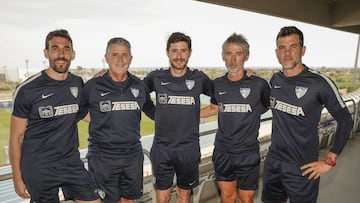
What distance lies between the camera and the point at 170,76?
1919 millimetres

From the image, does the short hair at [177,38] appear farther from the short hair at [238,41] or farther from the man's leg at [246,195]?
the man's leg at [246,195]

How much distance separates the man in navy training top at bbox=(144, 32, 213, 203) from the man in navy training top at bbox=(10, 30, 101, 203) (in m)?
0.58

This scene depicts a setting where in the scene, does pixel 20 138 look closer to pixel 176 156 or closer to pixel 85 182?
pixel 85 182

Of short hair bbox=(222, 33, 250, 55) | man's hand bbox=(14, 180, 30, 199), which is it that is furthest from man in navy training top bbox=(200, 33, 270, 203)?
man's hand bbox=(14, 180, 30, 199)

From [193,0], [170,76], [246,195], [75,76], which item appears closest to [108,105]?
[75,76]

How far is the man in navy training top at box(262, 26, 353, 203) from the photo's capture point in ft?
5.32

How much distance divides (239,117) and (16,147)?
1446 millimetres

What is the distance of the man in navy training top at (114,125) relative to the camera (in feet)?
5.52

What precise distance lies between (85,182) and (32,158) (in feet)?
1.15

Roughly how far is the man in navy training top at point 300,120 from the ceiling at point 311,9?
125 centimetres

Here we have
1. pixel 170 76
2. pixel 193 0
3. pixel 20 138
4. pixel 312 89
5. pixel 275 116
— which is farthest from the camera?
pixel 193 0

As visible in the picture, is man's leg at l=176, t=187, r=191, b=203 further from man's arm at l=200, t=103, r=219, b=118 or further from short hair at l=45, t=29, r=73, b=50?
short hair at l=45, t=29, r=73, b=50

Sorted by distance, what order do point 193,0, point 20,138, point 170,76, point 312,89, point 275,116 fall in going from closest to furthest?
1. point 20,138
2. point 312,89
3. point 275,116
4. point 170,76
5. point 193,0

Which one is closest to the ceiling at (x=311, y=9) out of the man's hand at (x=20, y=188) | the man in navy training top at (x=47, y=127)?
the man in navy training top at (x=47, y=127)
